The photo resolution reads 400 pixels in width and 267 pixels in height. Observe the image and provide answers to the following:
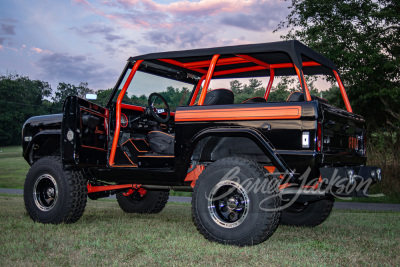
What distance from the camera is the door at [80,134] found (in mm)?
5727

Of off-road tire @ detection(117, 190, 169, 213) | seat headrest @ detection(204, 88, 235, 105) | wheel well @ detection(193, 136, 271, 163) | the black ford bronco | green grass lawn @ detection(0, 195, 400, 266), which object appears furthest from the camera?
off-road tire @ detection(117, 190, 169, 213)

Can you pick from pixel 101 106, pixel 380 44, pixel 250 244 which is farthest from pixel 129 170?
pixel 380 44

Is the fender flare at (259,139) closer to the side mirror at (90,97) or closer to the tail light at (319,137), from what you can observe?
the tail light at (319,137)

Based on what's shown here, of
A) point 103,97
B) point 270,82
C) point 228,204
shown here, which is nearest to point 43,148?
point 103,97

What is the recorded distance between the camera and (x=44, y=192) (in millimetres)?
6332

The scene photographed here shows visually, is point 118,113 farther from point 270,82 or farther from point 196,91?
point 270,82

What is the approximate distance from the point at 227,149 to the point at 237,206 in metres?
0.93

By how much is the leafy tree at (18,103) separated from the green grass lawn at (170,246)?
6539 cm

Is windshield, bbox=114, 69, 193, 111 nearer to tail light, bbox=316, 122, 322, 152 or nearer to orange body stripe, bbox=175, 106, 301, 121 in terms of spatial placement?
orange body stripe, bbox=175, 106, 301, 121

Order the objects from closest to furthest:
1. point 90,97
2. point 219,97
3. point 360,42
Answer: point 219,97 < point 90,97 < point 360,42

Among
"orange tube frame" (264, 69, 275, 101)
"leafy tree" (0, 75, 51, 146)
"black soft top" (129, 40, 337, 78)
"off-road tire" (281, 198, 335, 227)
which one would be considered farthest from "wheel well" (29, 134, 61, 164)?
"leafy tree" (0, 75, 51, 146)

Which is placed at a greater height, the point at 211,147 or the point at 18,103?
the point at 18,103

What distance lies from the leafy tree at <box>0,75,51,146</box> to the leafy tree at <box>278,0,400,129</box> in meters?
55.5

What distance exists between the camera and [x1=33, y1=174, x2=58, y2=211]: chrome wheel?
6.19 metres
